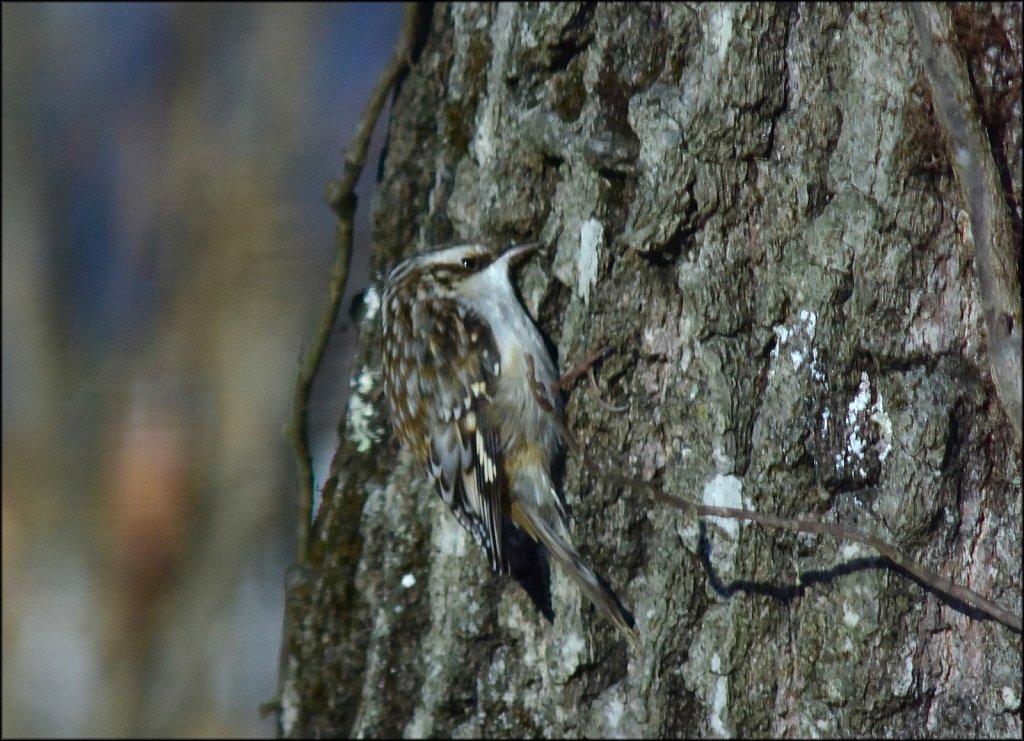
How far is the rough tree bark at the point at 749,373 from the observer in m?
1.69

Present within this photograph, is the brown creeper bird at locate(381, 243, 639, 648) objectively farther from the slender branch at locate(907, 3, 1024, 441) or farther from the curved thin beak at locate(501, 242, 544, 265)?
the slender branch at locate(907, 3, 1024, 441)

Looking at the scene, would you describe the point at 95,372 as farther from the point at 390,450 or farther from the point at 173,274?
the point at 390,450

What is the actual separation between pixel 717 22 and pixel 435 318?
930 mm

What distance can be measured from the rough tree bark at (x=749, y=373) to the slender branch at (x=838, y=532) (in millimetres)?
37

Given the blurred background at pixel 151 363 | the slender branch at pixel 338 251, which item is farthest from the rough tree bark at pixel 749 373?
the blurred background at pixel 151 363

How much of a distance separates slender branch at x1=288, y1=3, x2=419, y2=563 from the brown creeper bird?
20 cm

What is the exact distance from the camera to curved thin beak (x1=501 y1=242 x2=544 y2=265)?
2006 mm

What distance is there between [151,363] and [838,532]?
10.5 ft

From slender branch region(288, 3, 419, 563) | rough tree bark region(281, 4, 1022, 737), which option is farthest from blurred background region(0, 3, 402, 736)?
rough tree bark region(281, 4, 1022, 737)

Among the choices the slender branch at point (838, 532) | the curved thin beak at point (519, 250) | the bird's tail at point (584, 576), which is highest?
the curved thin beak at point (519, 250)

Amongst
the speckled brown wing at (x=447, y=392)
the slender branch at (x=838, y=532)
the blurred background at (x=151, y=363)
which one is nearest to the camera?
the slender branch at (x=838, y=532)

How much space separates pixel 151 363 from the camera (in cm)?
413

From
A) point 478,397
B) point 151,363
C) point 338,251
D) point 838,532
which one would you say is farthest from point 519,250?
point 151,363

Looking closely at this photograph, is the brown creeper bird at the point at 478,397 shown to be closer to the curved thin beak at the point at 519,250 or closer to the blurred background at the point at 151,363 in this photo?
the curved thin beak at the point at 519,250
